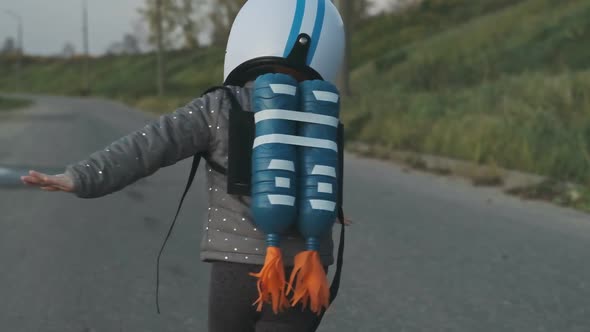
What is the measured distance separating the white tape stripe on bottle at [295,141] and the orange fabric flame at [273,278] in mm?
269

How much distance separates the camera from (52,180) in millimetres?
2141

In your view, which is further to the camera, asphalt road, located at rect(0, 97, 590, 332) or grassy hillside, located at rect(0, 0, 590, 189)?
grassy hillside, located at rect(0, 0, 590, 189)

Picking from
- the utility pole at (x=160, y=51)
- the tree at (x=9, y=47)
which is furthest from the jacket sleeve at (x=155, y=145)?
the tree at (x=9, y=47)

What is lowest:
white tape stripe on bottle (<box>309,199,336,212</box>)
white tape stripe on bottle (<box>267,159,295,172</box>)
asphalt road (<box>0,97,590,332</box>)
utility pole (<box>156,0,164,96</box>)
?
asphalt road (<box>0,97,590,332</box>)

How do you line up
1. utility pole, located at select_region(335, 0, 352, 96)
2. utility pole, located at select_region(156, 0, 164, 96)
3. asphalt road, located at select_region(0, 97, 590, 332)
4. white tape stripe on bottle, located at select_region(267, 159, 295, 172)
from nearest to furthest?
white tape stripe on bottle, located at select_region(267, 159, 295, 172)
asphalt road, located at select_region(0, 97, 590, 332)
utility pole, located at select_region(335, 0, 352, 96)
utility pole, located at select_region(156, 0, 164, 96)

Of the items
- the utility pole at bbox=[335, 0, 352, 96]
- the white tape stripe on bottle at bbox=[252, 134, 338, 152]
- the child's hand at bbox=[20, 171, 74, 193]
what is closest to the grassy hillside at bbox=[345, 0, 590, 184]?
the utility pole at bbox=[335, 0, 352, 96]

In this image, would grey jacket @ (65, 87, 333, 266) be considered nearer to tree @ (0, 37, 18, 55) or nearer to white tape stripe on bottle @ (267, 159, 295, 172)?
white tape stripe on bottle @ (267, 159, 295, 172)

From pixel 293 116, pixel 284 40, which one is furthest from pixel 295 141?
pixel 284 40

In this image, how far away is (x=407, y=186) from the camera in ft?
32.7

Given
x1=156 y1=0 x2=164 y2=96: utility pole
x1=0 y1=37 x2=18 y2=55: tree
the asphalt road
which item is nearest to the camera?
the asphalt road

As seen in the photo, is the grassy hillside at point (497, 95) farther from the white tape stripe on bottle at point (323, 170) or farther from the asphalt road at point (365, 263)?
the white tape stripe on bottle at point (323, 170)

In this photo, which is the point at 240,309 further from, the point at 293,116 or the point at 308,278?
the point at 293,116

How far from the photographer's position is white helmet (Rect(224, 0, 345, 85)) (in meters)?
2.20

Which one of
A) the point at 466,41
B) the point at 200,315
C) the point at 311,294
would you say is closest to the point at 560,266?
the point at 200,315
